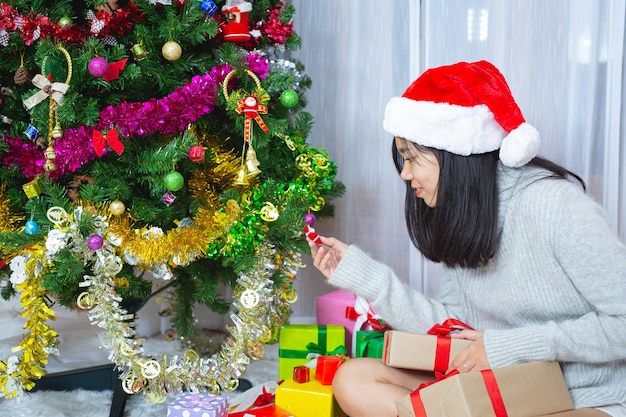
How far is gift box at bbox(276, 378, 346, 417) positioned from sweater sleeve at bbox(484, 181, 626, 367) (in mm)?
445

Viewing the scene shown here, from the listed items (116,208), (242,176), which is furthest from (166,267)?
(242,176)

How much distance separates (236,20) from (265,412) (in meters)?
0.97

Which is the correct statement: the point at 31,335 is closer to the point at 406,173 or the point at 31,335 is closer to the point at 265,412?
the point at 265,412

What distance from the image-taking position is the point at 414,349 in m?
1.35

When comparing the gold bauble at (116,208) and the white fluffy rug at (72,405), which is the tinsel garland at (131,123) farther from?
the white fluffy rug at (72,405)

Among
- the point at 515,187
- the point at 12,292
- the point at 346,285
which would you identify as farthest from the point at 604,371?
the point at 12,292

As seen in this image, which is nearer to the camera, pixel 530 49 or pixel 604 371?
pixel 604 371

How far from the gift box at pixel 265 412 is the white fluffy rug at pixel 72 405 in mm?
279

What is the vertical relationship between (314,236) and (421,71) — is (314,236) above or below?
below

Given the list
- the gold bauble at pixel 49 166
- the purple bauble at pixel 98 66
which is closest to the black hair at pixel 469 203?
the purple bauble at pixel 98 66

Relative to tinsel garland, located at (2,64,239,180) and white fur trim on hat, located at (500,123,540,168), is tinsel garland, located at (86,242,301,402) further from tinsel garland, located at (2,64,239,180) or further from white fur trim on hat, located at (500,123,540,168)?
white fur trim on hat, located at (500,123,540,168)

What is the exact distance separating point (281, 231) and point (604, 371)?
0.78 m

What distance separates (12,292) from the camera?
187 centimetres

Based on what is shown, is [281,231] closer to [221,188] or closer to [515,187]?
[221,188]
